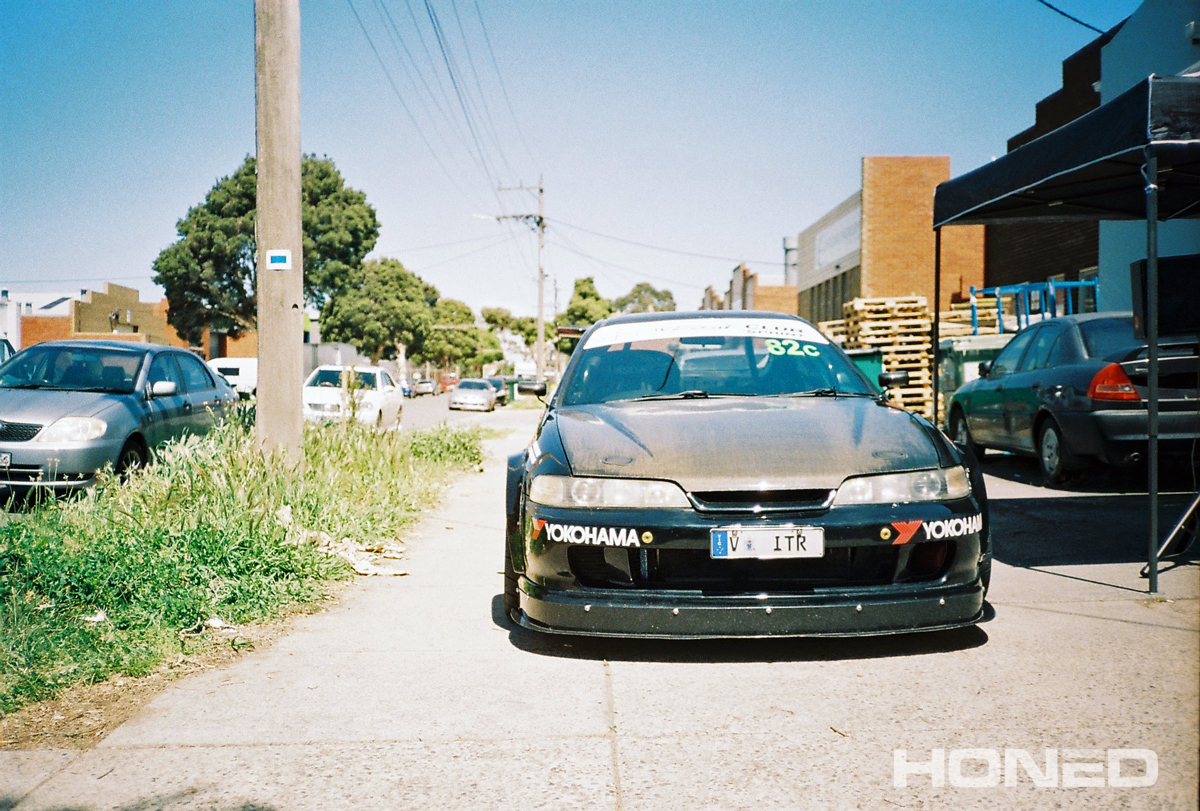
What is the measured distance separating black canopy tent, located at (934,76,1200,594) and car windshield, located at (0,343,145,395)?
711 cm

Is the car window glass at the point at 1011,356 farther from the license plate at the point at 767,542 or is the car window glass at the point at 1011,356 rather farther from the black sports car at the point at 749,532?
the license plate at the point at 767,542

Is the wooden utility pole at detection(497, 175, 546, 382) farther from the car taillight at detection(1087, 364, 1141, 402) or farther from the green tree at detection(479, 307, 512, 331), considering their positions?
the green tree at detection(479, 307, 512, 331)

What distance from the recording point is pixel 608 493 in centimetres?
362

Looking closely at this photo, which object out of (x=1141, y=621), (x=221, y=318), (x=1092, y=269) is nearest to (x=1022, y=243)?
(x=1092, y=269)

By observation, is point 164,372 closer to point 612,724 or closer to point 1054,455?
point 612,724

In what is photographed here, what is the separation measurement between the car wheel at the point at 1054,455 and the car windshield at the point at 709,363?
3.86 meters

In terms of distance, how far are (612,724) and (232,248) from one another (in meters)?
48.0

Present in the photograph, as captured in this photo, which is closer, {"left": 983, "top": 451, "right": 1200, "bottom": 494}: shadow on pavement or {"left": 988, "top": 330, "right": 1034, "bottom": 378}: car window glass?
{"left": 983, "top": 451, "right": 1200, "bottom": 494}: shadow on pavement

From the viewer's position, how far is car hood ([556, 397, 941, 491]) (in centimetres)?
359

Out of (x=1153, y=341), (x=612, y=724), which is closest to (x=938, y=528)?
(x=612, y=724)

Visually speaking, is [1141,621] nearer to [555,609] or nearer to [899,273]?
[555,609]

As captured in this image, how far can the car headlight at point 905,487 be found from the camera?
3.56m

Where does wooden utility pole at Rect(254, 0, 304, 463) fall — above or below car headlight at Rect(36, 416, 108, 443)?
above

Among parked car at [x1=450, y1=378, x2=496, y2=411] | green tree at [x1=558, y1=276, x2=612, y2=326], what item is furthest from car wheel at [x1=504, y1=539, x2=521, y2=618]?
green tree at [x1=558, y1=276, x2=612, y2=326]
